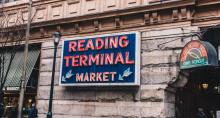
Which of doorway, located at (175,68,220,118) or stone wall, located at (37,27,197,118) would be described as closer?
stone wall, located at (37,27,197,118)

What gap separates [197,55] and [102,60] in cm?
475

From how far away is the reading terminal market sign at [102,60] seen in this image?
15578mm

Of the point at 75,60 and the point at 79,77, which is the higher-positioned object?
the point at 75,60

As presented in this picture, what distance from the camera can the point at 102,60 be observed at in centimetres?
1647

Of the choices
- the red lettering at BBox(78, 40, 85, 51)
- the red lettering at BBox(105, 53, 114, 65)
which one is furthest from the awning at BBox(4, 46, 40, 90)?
the red lettering at BBox(105, 53, 114, 65)

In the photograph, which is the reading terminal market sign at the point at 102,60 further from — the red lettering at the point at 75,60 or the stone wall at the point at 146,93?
the stone wall at the point at 146,93

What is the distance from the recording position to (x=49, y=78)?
714 inches

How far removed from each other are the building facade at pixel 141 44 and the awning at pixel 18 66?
67cm

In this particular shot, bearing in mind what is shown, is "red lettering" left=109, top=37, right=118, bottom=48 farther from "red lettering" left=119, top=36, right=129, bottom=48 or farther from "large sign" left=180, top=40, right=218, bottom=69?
"large sign" left=180, top=40, right=218, bottom=69

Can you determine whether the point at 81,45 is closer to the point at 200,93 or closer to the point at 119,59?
the point at 119,59

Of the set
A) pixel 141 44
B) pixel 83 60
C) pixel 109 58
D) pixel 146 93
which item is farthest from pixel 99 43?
pixel 146 93

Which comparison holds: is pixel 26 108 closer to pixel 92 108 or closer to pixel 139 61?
pixel 92 108

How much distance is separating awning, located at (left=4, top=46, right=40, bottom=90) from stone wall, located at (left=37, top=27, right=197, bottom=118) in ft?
10.2

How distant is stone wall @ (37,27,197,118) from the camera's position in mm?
14734
